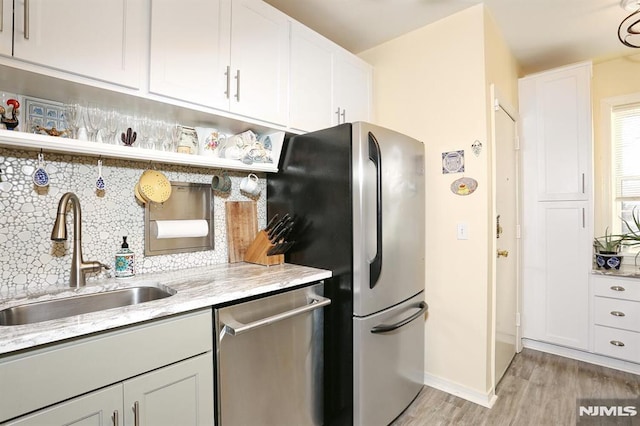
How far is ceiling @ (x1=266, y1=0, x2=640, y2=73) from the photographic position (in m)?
2.05

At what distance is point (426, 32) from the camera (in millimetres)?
2314

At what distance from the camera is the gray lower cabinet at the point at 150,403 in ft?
3.04

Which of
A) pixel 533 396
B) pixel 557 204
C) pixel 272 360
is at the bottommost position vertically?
pixel 533 396

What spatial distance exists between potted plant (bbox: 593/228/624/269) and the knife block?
272 centimetres

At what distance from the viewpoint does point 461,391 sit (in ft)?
6.98

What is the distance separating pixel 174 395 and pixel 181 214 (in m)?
0.96

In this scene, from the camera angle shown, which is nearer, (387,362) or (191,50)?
(191,50)

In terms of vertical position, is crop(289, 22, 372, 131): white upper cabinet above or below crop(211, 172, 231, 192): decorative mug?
above

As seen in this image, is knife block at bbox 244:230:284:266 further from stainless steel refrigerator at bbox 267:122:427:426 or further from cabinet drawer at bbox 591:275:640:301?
cabinet drawer at bbox 591:275:640:301

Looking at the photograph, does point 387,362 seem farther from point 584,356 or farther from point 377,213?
point 584,356

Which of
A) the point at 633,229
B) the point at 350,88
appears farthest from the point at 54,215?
the point at 633,229

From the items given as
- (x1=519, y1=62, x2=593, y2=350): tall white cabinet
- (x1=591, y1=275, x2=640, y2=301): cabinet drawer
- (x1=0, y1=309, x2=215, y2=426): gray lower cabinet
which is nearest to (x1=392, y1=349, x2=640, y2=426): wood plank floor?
(x1=519, y1=62, x2=593, y2=350): tall white cabinet

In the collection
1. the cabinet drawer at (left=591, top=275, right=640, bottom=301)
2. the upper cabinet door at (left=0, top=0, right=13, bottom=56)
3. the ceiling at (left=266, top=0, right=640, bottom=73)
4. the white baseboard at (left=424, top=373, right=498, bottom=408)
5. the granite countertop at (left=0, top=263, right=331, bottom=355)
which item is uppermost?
the ceiling at (left=266, top=0, right=640, bottom=73)

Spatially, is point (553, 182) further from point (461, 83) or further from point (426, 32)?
point (426, 32)
